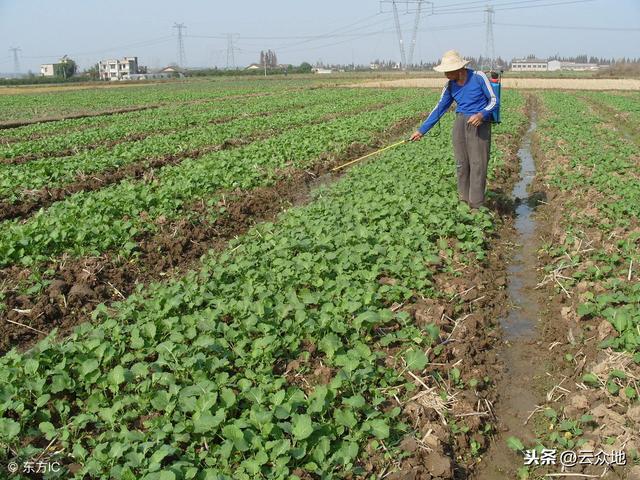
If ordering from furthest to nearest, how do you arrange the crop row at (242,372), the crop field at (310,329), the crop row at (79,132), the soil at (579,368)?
the crop row at (79,132) < the soil at (579,368) < the crop field at (310,329) < the crop row at (242,372)

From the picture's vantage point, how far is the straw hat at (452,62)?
7.36 meters

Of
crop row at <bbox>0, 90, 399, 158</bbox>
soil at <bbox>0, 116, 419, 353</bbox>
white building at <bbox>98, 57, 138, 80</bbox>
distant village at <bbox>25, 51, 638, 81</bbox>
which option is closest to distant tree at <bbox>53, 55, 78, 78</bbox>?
distant village at <bbox>25, 51, 638, 81</bbox>

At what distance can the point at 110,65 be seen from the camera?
127 m

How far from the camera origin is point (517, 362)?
15.3ft

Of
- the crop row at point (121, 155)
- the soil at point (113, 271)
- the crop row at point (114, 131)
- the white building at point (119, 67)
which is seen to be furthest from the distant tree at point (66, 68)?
the soil at point (113, 271)

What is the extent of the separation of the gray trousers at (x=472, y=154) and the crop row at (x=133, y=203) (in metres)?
3.86

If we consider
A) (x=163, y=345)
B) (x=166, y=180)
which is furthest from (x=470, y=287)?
(x=166, y=180)

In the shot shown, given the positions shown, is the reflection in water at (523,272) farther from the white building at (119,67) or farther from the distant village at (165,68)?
the white building at (119,67)

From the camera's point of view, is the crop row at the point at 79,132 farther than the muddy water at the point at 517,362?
Yes

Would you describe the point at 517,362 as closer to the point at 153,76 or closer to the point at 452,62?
the point at 452,62

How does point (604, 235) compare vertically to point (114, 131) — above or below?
below

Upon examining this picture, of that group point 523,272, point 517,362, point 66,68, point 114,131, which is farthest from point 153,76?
point 517,362

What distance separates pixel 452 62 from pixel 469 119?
824mm

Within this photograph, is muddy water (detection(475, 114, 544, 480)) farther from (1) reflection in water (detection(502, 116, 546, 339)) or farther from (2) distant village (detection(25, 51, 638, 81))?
(2) distant village (detection(25, 51, 638, 81))
